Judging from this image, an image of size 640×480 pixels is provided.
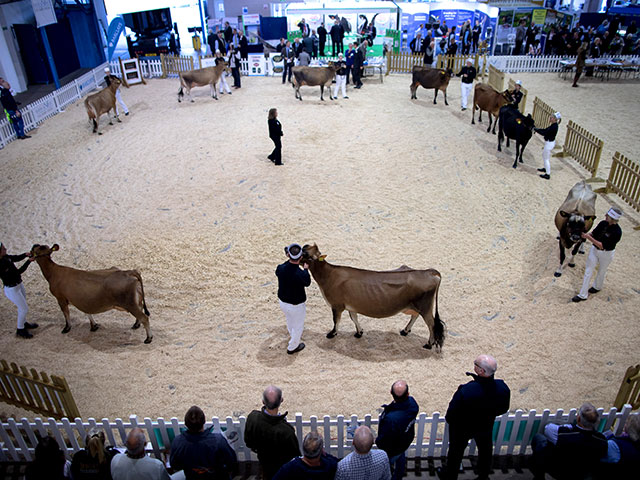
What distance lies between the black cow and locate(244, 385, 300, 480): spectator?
37.1 ft

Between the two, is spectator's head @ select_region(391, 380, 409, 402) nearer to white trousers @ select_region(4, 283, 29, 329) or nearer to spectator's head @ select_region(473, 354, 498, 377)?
spectator's head @ select_region(473, 354, 498, 377)

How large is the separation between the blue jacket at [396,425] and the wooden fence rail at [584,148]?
10678 millimetres

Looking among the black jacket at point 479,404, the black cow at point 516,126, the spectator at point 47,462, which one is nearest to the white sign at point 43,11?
the black cow at point 516,126

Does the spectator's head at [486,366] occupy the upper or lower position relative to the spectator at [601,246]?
upper

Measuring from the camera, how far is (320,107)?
1848 cm

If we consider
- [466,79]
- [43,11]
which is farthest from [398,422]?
[43,11]

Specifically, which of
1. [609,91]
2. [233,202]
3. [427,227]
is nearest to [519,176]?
[427,227]

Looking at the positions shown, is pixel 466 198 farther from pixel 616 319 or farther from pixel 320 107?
pixel 320 107

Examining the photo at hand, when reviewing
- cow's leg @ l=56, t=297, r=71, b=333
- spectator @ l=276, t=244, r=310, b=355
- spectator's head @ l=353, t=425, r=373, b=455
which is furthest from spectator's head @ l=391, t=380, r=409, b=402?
cow's leg @ l=56, t=297, r=71, b=333

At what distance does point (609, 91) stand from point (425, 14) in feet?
31.5

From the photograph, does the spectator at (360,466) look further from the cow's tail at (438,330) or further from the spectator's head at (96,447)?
the cow's tail at (438,330)

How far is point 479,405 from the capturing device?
16.3 feet

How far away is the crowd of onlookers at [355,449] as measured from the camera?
4.35m

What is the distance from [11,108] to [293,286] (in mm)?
13615
